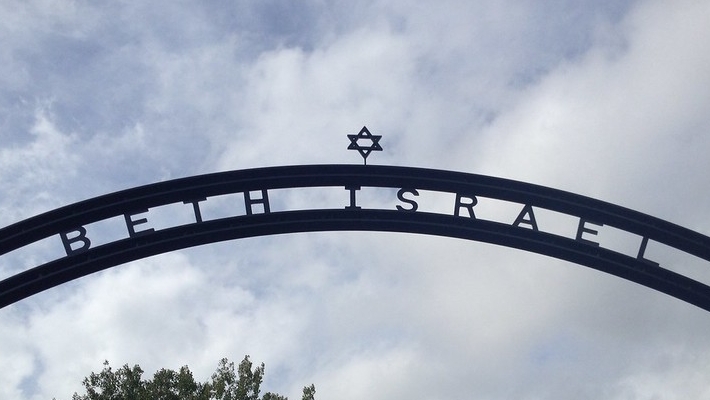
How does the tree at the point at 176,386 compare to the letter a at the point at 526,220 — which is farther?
the tree at the point at 176,386

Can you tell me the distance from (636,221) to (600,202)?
0.60m

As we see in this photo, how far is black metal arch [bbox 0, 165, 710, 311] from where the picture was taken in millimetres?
10969

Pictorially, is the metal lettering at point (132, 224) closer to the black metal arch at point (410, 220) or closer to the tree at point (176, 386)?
the black metal arch at point (410, 220)

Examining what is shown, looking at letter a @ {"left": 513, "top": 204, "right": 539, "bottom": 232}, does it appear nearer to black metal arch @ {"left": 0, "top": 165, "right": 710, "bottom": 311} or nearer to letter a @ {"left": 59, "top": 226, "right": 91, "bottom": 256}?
black metal arch @ {"left": 0, "top": 165, "right": 710, "bottom": 311}

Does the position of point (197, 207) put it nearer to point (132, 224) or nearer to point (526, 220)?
point (132, 224)

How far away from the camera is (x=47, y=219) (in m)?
10.6

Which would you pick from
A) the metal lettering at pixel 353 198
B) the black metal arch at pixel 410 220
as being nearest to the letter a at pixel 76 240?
the black metal arch at pixel 410 220

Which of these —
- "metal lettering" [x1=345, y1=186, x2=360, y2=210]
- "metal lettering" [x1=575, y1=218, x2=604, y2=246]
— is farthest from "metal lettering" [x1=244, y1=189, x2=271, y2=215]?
"metal lettering" [x1=575, y1=218, x2=604, y2=246]

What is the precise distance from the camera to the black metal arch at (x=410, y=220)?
11.0m

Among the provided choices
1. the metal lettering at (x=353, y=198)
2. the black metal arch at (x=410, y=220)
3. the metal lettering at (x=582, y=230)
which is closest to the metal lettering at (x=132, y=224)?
the black metal arch at (x=410, y=220)

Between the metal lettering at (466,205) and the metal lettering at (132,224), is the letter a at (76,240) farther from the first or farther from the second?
the metal lettering at (466,205)

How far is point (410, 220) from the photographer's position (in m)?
11.3

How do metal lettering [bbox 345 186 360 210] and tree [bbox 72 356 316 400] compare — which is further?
tree [bbox 72 356 316 400]

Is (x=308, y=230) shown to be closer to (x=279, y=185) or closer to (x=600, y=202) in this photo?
(x=279, y=185)
